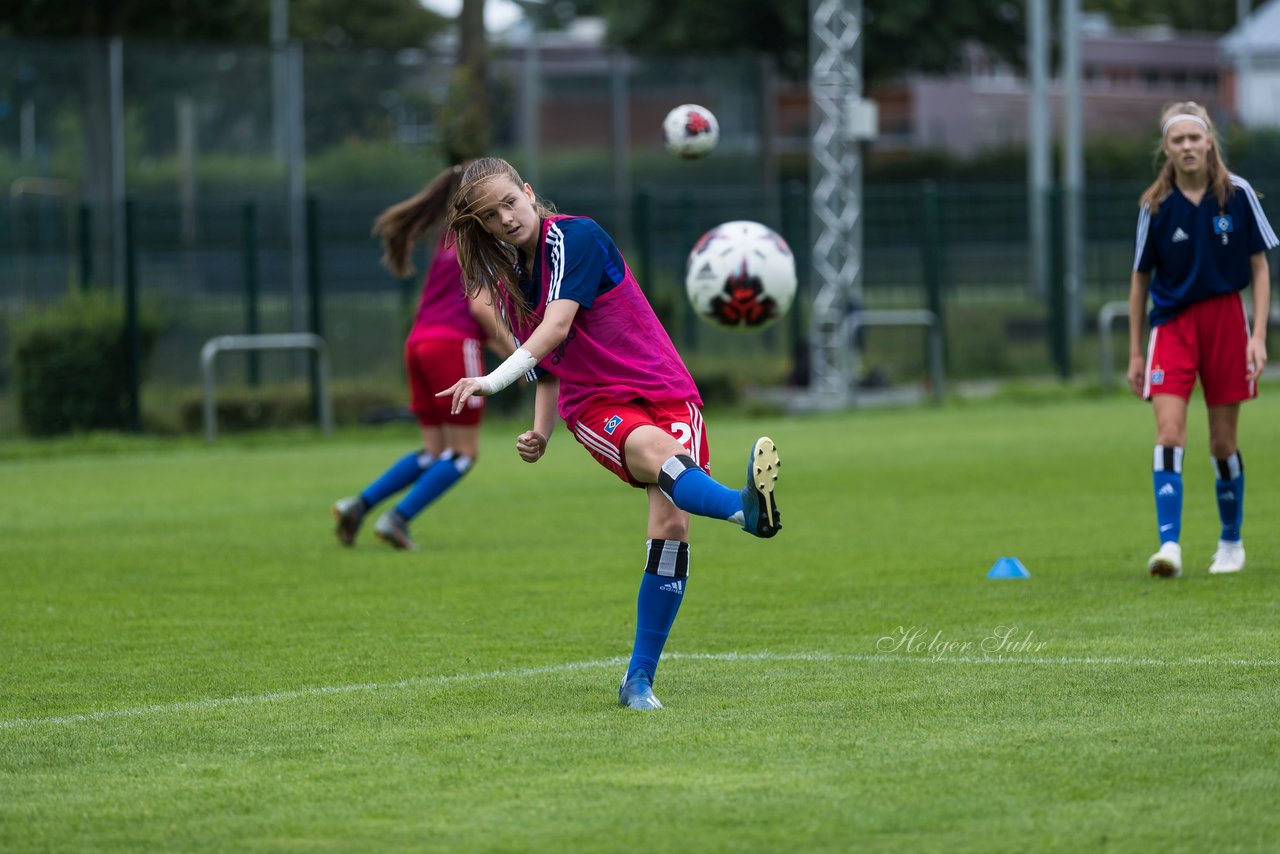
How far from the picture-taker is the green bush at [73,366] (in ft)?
63.9

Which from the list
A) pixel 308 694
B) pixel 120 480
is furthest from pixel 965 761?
pixel 120 480

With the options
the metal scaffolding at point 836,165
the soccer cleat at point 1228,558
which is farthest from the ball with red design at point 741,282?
the metal scaffolding at point 836,165

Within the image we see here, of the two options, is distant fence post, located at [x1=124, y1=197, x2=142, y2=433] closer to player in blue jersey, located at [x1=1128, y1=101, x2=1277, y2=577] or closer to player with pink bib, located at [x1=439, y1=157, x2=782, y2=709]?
player in blue jersey, located at [x1=1128, y1=101, x2=1277, y2=577]

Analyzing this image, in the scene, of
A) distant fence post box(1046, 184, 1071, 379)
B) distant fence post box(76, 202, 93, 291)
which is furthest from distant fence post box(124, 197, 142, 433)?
distant fence post box(1046, 184, 1071, 379)

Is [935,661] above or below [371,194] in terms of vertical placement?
below

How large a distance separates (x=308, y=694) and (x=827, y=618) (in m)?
2.44

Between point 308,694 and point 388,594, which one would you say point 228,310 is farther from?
point 308,694

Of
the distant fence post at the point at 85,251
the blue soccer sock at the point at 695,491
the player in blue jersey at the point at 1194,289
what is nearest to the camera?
the blue soccer sock at the point at 695,491

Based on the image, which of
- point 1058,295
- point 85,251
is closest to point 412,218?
point 85,251

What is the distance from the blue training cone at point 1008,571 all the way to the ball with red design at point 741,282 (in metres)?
3.54

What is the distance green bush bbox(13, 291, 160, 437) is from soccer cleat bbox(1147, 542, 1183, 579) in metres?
13.5

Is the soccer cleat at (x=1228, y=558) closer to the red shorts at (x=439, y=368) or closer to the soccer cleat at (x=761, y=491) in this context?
the soccer cleat at (x=761, y=491)

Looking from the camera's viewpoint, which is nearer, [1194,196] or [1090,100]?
[1194,196]

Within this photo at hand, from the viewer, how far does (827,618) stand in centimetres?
807
